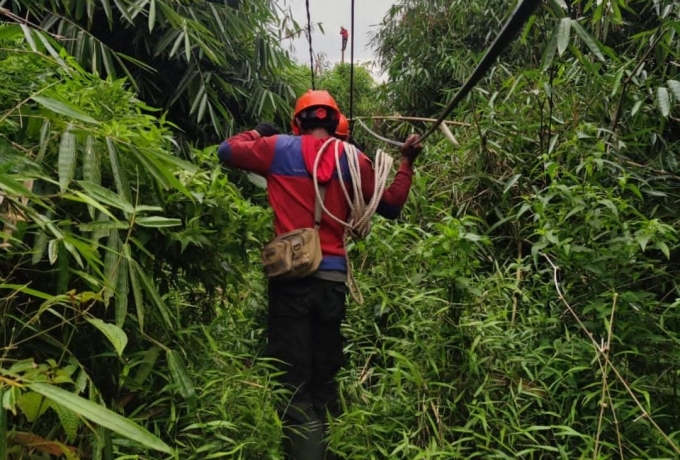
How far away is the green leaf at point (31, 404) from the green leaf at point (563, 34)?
6.26 ft

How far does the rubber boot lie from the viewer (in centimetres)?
190

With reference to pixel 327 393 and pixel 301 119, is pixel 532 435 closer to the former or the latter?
pixel 327 393

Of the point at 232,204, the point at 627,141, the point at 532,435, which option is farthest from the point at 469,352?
the point at 627,141

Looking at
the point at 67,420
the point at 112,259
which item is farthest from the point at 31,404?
the point at 112,259

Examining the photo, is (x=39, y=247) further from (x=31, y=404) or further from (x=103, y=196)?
(x=31, y=404)

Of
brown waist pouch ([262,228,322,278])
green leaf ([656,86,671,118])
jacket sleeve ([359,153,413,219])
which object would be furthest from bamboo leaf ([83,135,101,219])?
green leaf ([656,86,671,118])

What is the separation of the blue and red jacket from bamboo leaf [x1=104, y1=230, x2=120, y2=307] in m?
0.88

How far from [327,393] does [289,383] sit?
0.81 feet

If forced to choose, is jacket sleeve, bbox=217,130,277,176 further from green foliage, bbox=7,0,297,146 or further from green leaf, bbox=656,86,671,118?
green leaf, bbox=656,86,671,118

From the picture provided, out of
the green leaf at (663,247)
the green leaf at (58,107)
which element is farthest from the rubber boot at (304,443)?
the green leaf at (663,247)

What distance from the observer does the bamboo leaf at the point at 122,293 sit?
1.30 m

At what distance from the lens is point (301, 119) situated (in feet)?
7.70

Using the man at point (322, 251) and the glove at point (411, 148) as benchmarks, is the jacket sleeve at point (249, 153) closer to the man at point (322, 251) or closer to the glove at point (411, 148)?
the man at point (322, 251)

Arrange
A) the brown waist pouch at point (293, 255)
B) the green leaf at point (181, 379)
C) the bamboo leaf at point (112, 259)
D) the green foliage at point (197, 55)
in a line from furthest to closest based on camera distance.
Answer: the green foliage at point (197, 55), the brown waist pouch at point (293, 255), the green leaf at point (181, 379), the bamboo leaf at point (112, 259)
